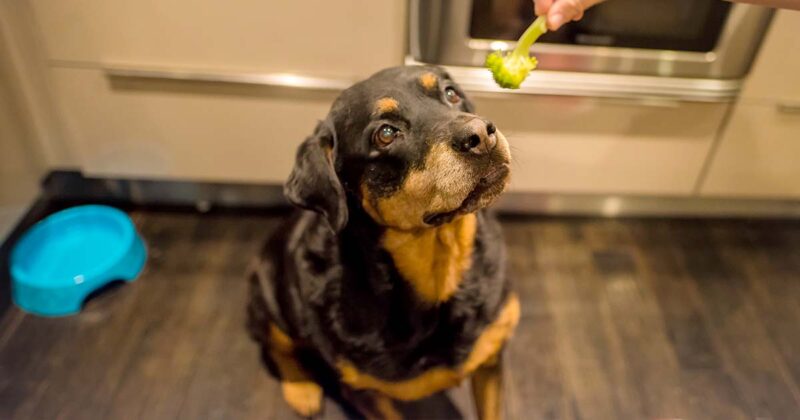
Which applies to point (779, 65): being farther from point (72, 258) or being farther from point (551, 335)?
point (72, 258)

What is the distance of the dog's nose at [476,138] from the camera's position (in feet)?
3.49

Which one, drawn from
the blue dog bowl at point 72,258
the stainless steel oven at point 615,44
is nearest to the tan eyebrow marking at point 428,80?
the stainless steel oven at point 615,44

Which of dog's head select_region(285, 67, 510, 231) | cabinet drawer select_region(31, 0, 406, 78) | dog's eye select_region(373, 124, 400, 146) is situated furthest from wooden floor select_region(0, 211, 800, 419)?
dog's eye select_region(373, 124, 400, 146)

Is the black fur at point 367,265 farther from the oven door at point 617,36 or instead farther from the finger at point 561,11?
the oven door at point 617,36

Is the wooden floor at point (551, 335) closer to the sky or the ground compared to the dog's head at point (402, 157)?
closer to the ground

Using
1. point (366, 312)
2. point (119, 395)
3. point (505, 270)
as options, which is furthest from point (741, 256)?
point (119, 395)

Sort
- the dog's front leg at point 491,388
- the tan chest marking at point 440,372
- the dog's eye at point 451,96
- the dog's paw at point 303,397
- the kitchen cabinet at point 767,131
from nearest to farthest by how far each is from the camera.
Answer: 1. the dog's eye at point 451,96
2. the tan chest marking at point 440,372
3. the dog's front leg at point 491,388
4. the dog's paw at point 303,397
5. the kitchen cabinet at point 767,131

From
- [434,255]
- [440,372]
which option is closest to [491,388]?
[440,372]

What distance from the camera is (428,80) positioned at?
1.23 m

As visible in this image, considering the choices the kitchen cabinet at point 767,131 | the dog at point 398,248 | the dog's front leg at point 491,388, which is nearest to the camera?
the dog at point 398,248

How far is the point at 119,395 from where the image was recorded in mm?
1746

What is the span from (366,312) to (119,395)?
867 mm

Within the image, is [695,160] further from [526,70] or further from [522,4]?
[526,70]

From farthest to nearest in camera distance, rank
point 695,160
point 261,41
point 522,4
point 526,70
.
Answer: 1. point 695,160
2. point 261,41
3. point 522,4
4. point 526,70
